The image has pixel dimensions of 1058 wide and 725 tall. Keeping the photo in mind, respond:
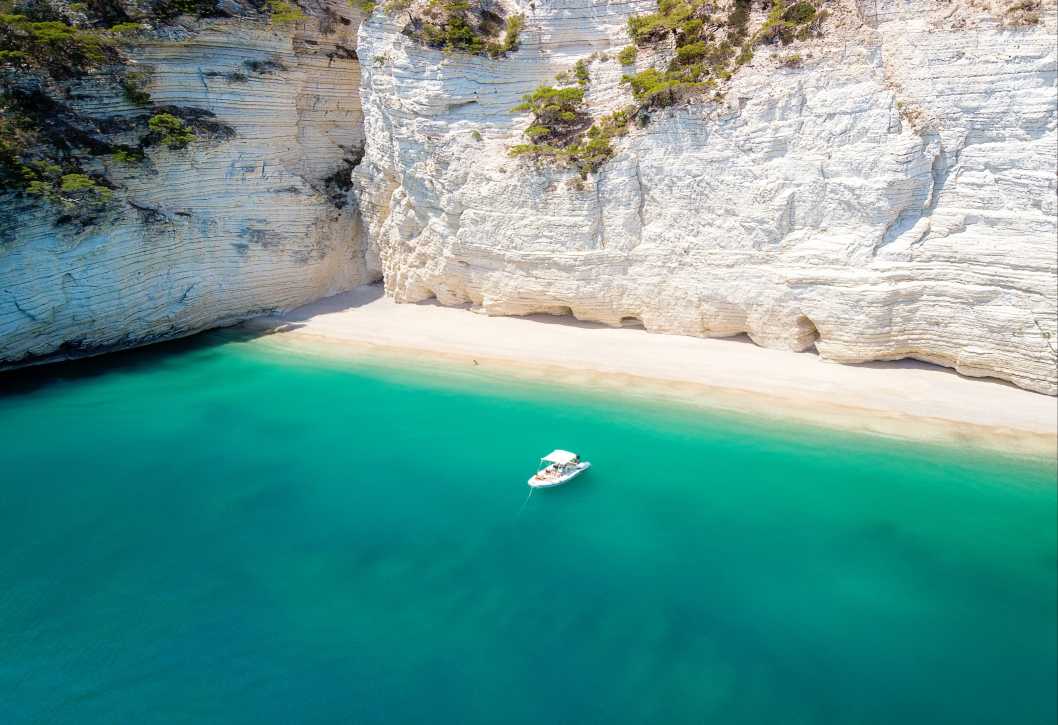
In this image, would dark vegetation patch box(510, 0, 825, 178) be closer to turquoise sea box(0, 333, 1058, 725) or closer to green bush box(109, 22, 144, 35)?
turquoise sea box(0, 333, 1058, 725)

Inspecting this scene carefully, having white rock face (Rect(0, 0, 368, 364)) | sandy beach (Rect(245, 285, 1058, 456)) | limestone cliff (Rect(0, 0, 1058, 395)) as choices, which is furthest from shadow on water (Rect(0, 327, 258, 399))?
sandy beach (Rect(245, 285, 1058, 456))

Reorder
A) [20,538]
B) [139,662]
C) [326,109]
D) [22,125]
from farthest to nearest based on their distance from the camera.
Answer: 1. [326,109]
2. [22,125]
3. [20,538]
4. [139,662]

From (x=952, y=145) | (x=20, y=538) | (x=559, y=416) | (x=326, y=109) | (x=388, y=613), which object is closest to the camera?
(x=388, y=613)

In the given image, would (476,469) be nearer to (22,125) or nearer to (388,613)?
(388,613)

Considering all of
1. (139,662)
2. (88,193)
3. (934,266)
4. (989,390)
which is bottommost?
(139,662)

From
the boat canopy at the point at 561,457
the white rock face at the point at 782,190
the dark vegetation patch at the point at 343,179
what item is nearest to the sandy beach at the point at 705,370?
the white rock face at the point at 782,190

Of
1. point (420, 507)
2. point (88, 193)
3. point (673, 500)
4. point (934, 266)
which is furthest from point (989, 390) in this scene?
point (88, 193)

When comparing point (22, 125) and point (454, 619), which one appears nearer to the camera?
point (454, 619)
